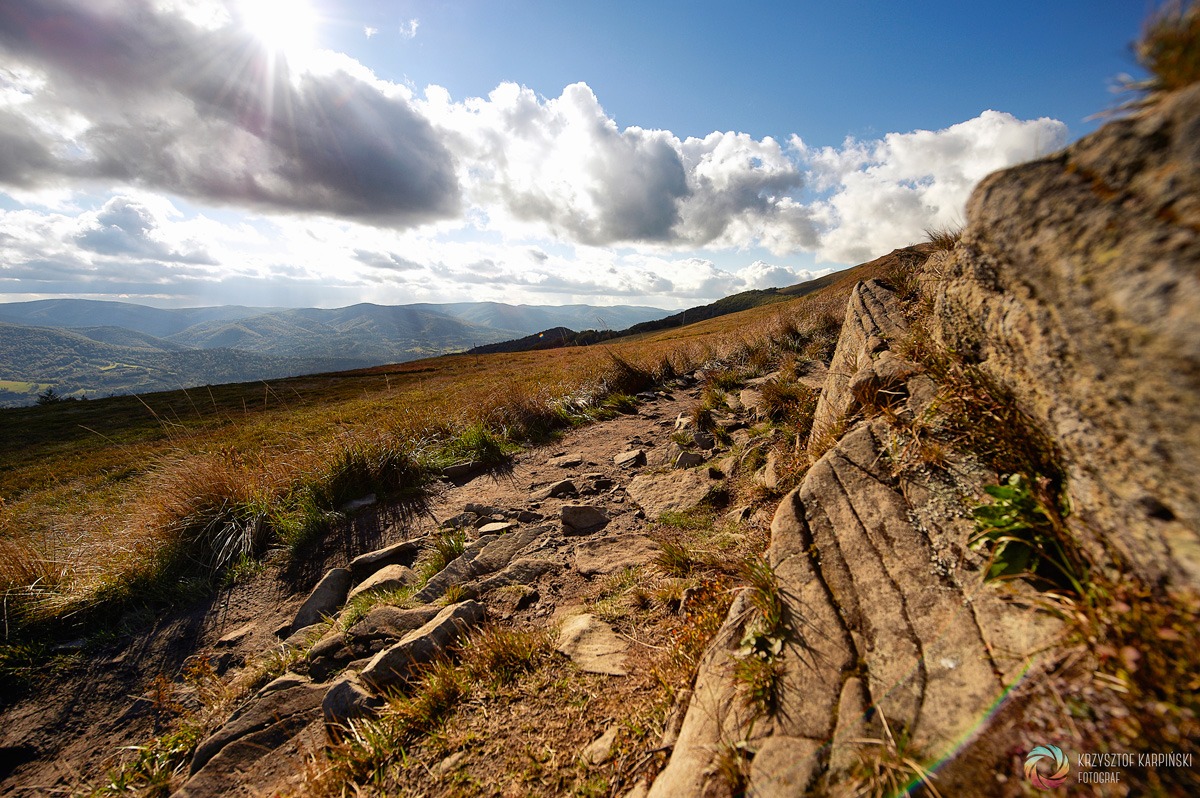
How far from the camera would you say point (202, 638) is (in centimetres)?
569

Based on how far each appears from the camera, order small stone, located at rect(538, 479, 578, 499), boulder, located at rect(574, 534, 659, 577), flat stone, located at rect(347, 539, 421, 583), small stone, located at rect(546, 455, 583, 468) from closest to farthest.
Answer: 1. boulder, located at rect(574, 534, 659, 577)
2. flat stone, located at rect(347, 539, 421, 583)
3. small stone, located at rect(538, 479, 578, 499)
4. small stone, located at rect(546, 455, 583, 468)

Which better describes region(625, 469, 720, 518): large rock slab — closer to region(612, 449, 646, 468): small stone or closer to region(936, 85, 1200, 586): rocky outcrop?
region(612, 449, 646, 468): small stone

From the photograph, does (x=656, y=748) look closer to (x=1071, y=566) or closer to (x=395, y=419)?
(x=1071, y=566)

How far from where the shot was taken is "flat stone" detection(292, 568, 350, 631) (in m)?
5.67

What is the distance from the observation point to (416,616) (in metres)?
4.94

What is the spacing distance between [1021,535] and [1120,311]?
1.33 m

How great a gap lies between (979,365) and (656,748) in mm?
3539

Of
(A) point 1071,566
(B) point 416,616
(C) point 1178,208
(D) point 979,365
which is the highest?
(C) point 1178,208

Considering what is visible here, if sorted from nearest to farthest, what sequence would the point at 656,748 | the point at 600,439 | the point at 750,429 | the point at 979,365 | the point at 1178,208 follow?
the point at 1178,208
the point at 656,748
the point at 979,365
the point at 750,429
the point at 600,439

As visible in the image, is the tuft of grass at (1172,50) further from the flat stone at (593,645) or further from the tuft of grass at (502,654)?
the tuft of grass at (502,654)

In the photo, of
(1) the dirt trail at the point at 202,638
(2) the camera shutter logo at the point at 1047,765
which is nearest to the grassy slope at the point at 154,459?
(1) the dirt trail at the point at 202,638

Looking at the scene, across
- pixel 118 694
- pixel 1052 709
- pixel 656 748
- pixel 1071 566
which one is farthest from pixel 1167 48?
pixel 118 694

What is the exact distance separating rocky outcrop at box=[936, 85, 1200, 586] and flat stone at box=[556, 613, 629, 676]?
10.1ft

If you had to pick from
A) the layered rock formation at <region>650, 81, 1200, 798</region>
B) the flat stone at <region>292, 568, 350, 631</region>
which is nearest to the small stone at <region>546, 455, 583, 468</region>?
the flat stone at <region>292, 568, 350, 631</region>
